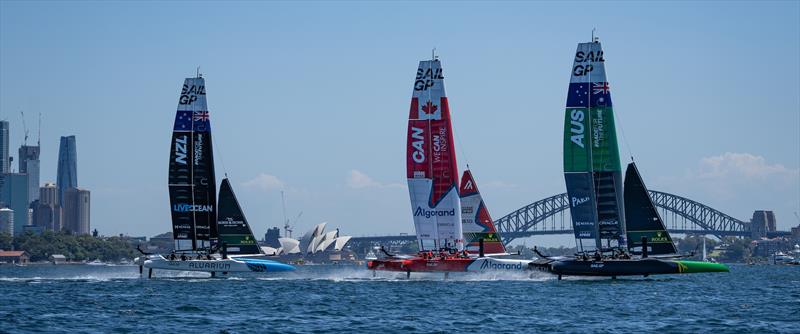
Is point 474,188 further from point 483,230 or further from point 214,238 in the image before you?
point 214,238

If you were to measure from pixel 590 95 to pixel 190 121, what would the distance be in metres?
17.7

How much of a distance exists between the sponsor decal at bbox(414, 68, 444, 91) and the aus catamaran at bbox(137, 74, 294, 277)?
9633 millimetres

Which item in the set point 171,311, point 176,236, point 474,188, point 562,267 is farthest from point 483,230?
point 171,311

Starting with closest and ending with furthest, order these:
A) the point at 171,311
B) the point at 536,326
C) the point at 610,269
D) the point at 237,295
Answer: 1. the point at 536,326
2. the point at 171,311
3. the point at 237,295
4. the point at 610,269

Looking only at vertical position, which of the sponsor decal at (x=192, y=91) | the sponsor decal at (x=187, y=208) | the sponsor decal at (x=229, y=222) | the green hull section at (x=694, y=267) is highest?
the sponsor decal at (x=192, y=91)

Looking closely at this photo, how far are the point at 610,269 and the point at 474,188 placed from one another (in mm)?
12599

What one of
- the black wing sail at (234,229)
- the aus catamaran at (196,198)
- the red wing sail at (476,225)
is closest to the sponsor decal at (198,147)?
the aus catamaran at (196,198)

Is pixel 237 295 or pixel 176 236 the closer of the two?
pixel 237 295

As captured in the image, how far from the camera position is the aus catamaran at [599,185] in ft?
173

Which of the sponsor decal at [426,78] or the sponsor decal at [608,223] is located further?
the sponsor decal at [426,78]

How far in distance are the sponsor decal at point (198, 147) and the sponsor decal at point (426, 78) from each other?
9.91 m

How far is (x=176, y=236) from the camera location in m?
57.9

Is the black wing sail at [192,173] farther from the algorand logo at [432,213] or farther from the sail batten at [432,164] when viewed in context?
the algorand logo at [432,213]

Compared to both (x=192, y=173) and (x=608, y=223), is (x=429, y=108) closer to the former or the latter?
(x=608, y=223)
